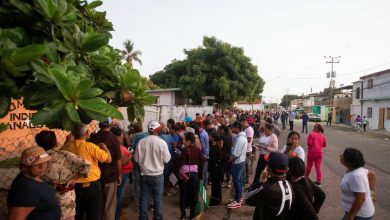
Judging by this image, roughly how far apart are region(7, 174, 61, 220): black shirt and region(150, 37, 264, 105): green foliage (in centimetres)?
2117

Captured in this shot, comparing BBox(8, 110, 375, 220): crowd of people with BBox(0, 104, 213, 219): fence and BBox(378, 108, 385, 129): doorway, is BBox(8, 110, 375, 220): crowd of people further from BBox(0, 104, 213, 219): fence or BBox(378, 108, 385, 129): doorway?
BBox(378, 108, 385, 129): doorway

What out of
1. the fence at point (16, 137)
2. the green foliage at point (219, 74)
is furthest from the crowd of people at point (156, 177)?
the green foliage at point (219, 74)

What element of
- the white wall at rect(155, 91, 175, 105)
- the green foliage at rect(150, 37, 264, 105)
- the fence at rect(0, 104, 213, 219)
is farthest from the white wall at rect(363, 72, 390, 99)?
the fence at rect(0, 104, 213, 219)

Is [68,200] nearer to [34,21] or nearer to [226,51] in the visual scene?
[34,21]

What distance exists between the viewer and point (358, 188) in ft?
11.2

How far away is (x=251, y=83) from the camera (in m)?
25.4

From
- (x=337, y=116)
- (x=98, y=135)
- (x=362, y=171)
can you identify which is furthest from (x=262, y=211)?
(x=337, y=116)

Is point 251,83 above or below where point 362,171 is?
above

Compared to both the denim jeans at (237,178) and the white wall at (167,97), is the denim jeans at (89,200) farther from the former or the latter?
the white wall at (167,97)

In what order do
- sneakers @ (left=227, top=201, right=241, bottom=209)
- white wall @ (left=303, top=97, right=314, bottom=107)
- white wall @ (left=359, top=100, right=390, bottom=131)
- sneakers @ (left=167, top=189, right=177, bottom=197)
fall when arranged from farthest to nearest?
white wall @ (left=303, top=97, right=314, bottom=107) < white wall @ (left=359, top=100, right=390, bottom=131) < sneakers @ (left=167, top=189, right=177, bottom=197) < sneakers @ (left=227, top=201, right=241, bottom=209)

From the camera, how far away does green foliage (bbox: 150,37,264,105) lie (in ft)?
79.7

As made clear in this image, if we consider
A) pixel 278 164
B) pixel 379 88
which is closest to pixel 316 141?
pixel 278 164

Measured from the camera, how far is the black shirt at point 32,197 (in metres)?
2.65

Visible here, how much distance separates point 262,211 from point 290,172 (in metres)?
0.56
